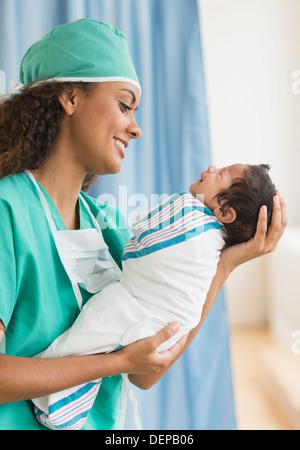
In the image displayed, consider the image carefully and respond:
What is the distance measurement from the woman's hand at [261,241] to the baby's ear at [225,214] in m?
0.05

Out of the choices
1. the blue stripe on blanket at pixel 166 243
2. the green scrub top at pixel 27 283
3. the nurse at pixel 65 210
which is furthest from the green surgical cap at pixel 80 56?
the blue stripe on blanket at pixel 166 243

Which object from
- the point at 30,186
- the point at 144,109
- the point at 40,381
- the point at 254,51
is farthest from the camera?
the point at 254,51

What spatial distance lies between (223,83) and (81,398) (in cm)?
265

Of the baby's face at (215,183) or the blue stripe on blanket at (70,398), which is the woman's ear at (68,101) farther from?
the blue stripe on blanket at (70,398)

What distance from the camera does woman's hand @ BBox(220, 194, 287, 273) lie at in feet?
3.09

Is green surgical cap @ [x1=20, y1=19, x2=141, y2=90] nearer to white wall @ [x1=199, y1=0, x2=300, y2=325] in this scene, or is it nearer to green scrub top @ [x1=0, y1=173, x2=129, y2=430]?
green scrub top @ [x1=0, y1=173, x2=129, y2=430]

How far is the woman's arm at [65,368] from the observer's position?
75 cm

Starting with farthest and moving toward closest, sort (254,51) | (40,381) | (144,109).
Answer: (254,51) < (144,109) < (40,381)

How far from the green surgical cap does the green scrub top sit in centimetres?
20

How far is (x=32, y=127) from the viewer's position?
3.01 ft

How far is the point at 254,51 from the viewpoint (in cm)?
315

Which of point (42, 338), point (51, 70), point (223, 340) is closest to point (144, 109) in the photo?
point (51, 70)

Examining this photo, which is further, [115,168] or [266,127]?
[266,127]
